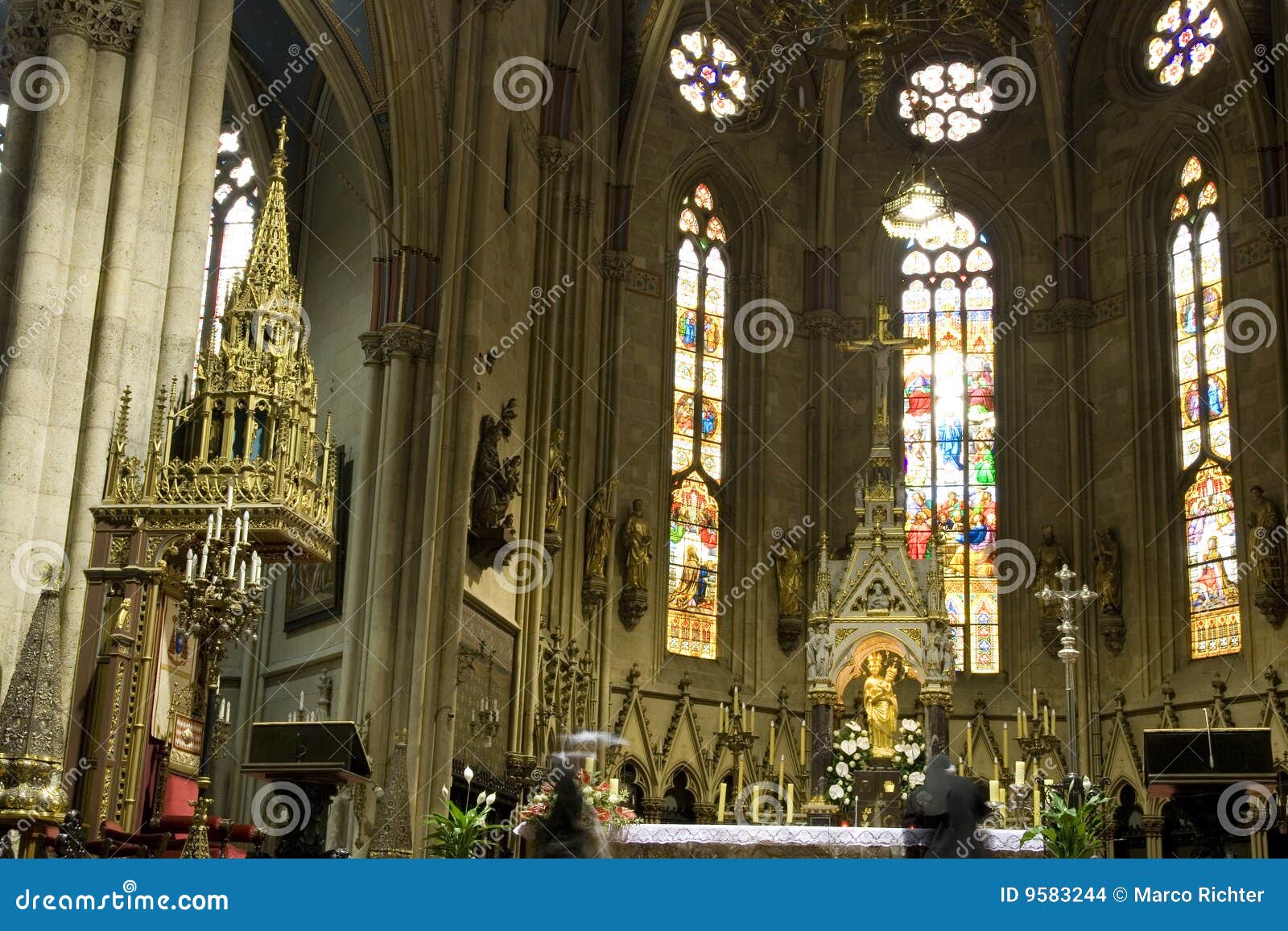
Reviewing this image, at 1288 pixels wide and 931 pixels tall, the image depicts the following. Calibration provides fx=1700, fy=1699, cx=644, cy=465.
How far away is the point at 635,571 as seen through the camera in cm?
2409

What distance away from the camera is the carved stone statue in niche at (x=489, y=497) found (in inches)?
763

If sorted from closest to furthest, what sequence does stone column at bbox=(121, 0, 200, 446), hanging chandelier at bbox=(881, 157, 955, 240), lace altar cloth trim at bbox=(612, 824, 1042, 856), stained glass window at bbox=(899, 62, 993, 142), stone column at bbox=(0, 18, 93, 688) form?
stone column at bbox=(0, 18, 93, 688) < stone column at bbox=(121, 0, 200, 446) < lace altar cloth trim at bbox=(612, 824, 1042, 856) < hanging chandelier at bbox=(881, 157, 955, 240) < stained glass window at bbox=(899, 62, 993, 142)

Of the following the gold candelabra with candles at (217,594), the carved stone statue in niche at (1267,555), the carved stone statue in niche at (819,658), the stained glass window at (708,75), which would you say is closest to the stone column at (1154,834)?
the carved stone statue in niche at (1267,555)

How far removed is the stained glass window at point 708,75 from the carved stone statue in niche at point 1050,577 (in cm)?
848

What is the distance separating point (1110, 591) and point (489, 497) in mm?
10029

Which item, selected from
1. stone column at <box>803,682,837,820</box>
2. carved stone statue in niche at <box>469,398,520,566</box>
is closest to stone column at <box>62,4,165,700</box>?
carved stone statue in niche at <box>469,398,520,566</box>

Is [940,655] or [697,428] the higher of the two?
[697,428]

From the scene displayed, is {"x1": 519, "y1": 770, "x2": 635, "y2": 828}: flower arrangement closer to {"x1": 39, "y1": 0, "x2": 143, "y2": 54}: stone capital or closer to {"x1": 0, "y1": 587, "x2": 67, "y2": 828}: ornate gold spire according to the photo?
{"x1": 0, "y1": 587, "x2": 67, "y2": 828}: ornate gold spire

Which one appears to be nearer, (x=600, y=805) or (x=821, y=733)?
(x=600, y=805)

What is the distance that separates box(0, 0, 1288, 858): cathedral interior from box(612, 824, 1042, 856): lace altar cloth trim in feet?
6.63

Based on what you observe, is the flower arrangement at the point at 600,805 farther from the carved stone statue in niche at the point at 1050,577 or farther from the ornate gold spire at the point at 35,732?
the carved stone statue in niche at the point at 1050,577

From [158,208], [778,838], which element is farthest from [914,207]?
[158,208]

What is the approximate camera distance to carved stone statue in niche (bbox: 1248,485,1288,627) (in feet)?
72.6

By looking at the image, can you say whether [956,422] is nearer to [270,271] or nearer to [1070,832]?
[1070,832]
